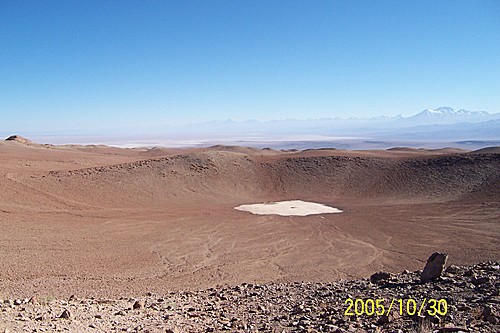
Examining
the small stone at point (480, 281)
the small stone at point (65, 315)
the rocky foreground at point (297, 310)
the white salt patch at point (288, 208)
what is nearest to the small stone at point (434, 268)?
the rocky foreground at point (297, 310)

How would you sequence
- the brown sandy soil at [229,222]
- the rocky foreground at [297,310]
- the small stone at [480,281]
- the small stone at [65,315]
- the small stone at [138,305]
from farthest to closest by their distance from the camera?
the brown sandy soil at [229,222], the small stone at [138,305], the small stone at [480,281], the small stone at [65,315], the rocky foreground at [297,310]

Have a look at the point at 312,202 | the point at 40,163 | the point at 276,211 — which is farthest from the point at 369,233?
the point at 40,163

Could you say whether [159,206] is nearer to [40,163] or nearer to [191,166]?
[191,166]

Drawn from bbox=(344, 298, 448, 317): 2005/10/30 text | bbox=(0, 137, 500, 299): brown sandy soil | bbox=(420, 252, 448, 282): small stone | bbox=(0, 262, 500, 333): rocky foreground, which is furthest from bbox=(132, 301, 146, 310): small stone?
bbox=(420, 252, 448, 282): small stone

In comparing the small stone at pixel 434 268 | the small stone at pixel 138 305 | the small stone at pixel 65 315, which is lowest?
the small stone at pixel 138 305

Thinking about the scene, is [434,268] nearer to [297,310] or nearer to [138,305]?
[297,310]

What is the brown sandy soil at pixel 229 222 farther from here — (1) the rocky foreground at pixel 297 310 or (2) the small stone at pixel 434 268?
(2) the small stone at pixel 434 268
